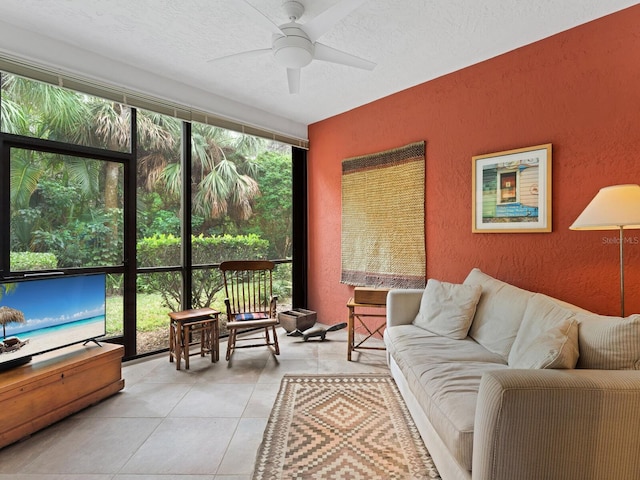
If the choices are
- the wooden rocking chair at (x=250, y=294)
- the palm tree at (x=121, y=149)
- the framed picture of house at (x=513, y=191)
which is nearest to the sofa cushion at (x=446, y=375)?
the framed picture of house at (x=513, y=191)

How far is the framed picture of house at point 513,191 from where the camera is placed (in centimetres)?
254

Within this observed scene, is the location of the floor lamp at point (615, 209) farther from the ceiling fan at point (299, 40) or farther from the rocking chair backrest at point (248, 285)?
the rocking chair backrest at point (248, 285)

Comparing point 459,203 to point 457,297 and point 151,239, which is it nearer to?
point 457,297

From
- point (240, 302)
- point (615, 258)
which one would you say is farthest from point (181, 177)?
point (615, 258)

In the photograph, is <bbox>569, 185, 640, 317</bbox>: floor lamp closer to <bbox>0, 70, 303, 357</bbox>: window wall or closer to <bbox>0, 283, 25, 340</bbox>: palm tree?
<bbox>0, 70, 303, 357</bbox>: window wall

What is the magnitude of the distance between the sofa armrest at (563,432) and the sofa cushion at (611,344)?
0.73 feet

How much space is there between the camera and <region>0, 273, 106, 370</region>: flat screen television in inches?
80.2

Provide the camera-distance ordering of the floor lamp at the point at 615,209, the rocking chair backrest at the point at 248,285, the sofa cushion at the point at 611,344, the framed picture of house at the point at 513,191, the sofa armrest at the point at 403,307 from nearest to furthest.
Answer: the sofa cushion at the point at 611,344, the floor lamp at the point at 615,209, the framed picture of house at the point at 513,191, the sofa armrest at the point at 403,307, the rocking chair backrest at the point at 248,285

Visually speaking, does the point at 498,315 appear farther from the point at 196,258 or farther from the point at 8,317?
the point at 8,317

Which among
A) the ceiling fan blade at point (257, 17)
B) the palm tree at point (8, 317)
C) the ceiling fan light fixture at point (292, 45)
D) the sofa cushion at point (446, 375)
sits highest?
the ceiling fan blade at point (257, 17)

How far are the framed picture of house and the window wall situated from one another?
8.06 ft

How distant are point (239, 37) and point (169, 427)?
8.87 ft

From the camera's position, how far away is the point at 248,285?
3773 mm

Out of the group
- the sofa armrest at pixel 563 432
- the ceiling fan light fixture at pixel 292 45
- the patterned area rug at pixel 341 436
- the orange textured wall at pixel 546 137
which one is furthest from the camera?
the orange textured wall at pixel 546 137
